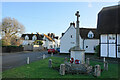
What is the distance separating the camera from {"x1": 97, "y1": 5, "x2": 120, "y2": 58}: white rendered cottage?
1759 centimetres

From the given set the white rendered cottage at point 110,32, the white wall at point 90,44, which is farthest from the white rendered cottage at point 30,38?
the white rendered cottage at point 110,32

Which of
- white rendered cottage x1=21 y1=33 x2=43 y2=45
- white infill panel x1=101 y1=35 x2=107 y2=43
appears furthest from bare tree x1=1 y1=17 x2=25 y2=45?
white infill panel x1=101 y1=35 x2=107 y2=43

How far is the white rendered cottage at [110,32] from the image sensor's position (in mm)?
17594

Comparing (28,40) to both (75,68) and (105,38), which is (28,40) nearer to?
(105,38)

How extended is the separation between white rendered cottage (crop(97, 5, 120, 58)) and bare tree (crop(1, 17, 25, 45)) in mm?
29321

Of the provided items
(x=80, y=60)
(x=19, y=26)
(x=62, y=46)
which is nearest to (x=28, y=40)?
(x=19, y=26)

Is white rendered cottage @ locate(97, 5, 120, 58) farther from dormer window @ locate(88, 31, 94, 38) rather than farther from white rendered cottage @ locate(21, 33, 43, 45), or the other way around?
white rendered cottage @ locate(21, 33, 43, 45)

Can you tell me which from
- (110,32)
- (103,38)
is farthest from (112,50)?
(110,32)

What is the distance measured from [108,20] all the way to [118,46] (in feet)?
14.6

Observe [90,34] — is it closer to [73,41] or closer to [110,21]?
[73,41]

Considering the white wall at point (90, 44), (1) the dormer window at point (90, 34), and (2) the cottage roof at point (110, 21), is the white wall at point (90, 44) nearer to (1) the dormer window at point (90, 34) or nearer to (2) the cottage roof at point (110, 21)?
(1) the dormer window at point (90, 34)

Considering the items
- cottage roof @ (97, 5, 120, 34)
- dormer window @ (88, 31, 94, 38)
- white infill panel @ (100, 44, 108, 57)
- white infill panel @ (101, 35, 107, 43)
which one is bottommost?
white infill panel @ (100, 44, 108, 57)

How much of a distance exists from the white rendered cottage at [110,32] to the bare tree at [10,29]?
29.3 meters

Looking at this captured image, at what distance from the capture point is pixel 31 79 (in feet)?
21.3
